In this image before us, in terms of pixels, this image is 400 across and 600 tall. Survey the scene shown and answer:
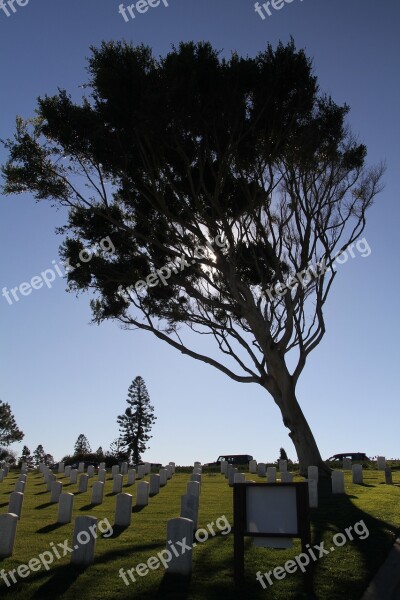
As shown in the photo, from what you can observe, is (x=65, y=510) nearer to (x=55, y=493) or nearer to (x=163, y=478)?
(x=55, y=493)

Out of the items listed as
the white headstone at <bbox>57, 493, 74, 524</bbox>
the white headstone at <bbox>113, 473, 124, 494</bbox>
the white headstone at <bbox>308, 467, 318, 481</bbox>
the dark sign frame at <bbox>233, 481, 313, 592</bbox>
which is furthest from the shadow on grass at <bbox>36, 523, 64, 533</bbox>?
the white headstone at <bbox>308, 467, 318, 481</bbox>

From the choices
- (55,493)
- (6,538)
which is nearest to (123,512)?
(6,538)

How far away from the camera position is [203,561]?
6.96 m

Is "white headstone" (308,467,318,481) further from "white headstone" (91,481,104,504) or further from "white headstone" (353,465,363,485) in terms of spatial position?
"white headstone" (91,481,104,504)

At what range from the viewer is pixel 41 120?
61.8 feet

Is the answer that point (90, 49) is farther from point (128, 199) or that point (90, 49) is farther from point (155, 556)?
point (155, 556)

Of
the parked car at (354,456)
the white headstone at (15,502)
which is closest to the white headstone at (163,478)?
the white headstone at (15,502)

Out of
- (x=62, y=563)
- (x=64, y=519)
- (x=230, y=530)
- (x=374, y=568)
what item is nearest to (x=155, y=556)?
(x=62, y=563)

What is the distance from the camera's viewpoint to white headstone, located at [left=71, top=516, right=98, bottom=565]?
677 centimetres

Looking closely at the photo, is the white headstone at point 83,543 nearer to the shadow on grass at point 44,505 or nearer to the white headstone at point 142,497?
the white headstone at point 142,497

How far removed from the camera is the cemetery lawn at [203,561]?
5.62m

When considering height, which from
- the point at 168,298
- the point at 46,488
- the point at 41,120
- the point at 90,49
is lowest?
the point at 46,488

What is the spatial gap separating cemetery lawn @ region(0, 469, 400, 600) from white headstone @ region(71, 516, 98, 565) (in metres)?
0.14

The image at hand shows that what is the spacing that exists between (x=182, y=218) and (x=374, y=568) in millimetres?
14449
